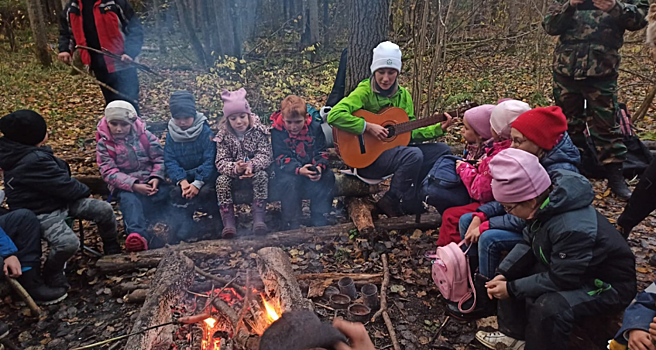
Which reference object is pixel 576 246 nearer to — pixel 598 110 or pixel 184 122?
pixel 598 110

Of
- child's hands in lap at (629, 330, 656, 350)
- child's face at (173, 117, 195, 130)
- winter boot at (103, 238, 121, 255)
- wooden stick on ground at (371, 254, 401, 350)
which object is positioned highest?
child's face at (173, 117, 195, 130)

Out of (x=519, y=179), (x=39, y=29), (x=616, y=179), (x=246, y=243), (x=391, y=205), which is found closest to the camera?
(x=519, y=179)

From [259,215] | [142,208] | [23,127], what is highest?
[23,127]

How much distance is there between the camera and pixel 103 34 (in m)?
5.96

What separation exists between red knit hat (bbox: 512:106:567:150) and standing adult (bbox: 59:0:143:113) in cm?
536

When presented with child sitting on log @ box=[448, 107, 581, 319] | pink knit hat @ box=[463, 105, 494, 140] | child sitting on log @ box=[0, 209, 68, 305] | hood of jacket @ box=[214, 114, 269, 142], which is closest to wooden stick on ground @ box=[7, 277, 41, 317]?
child sitting on log @ box=[0, 209, 68, 305]

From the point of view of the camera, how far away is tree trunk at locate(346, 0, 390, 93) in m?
6.04

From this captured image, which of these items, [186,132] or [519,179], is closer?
[519,179]

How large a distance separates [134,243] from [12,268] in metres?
1.03

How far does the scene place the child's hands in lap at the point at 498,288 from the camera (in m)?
2.93

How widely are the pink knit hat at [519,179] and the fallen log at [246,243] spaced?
207cm

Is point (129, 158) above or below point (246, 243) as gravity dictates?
above

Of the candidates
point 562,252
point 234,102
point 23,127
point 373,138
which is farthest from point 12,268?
point 562,252

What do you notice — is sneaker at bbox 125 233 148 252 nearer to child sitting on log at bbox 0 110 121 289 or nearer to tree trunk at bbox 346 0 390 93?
child sitting on log at bbox 0 110 121 289
